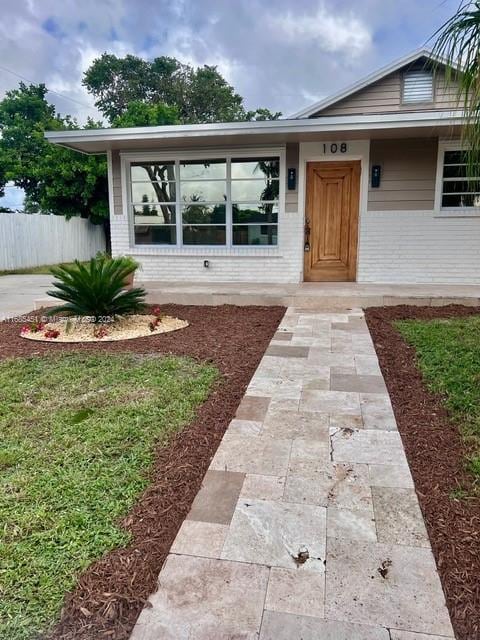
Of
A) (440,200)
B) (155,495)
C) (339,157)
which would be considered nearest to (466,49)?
(155,495)

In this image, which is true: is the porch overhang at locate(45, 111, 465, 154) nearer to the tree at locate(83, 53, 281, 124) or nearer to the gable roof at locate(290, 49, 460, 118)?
the gable roof at locate(290, 49, 460, 118)

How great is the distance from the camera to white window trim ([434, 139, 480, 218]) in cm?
775

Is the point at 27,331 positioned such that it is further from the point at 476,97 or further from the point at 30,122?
the point at 30,122

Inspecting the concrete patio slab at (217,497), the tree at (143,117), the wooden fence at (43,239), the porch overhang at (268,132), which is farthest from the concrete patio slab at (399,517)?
the tree at (143,117)

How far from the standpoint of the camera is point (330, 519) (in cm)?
201

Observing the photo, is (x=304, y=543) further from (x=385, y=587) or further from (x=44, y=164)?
(x=44, y=164)

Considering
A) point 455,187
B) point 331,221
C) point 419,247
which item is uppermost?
point 455,187

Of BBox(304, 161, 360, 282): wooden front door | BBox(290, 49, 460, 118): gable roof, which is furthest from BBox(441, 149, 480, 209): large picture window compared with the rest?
BBox(290, 49, 460, 118): gable roof

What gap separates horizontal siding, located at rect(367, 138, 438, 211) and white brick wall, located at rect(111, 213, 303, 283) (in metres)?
1.48

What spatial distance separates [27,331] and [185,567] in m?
4.59

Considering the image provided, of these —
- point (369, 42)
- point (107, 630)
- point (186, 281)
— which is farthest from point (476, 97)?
point (369, 42)

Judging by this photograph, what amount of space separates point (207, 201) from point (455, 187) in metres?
4.29

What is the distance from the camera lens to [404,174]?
7910 millimetres

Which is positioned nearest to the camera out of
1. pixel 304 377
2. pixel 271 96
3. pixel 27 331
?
pixel 304 377
